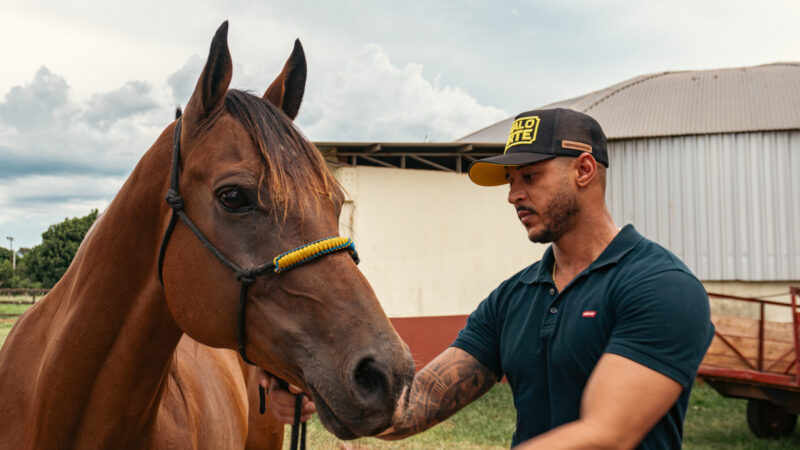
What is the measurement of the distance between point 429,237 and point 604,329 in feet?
28.0

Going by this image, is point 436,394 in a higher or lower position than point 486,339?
lower

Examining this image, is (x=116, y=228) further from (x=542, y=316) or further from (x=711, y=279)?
(x=711, y=279)

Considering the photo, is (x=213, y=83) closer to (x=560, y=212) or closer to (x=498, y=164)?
(x=498, y=164)

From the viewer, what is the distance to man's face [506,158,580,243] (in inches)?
76.1

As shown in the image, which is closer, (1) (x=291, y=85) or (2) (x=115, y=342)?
(2) (x=115, y=342)

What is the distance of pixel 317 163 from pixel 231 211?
0.30 meters

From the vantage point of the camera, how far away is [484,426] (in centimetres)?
804

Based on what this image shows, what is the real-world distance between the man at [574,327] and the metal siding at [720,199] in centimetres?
1009

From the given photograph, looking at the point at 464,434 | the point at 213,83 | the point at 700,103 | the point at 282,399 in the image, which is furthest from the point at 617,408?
the point at 700,103

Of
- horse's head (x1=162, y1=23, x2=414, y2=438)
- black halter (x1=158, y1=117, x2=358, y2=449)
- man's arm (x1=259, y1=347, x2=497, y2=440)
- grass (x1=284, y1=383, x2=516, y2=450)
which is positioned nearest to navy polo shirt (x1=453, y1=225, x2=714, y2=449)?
man's arm (x1=259, y1=347, x2=497, y2=440)

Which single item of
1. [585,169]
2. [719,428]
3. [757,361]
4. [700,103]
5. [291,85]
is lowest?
[719,428]

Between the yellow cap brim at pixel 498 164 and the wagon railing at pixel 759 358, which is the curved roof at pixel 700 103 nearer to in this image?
the wagon railing at pixel 759 358

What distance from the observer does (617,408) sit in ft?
5.04

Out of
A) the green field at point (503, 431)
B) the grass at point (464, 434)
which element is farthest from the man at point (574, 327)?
the grass at point (464, 434)
